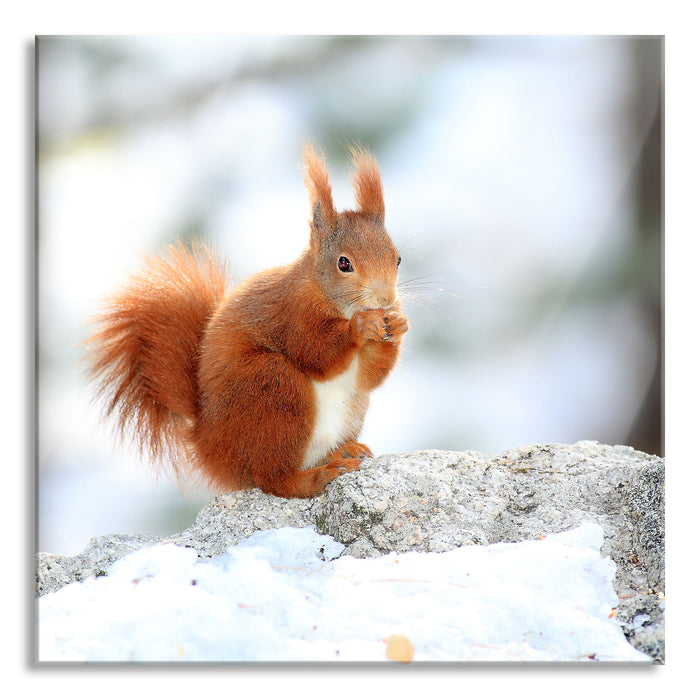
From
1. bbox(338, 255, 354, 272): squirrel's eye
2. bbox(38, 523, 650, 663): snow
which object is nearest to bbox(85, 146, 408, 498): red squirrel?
bbox(338, 255, 354, 272): squirrel's eye

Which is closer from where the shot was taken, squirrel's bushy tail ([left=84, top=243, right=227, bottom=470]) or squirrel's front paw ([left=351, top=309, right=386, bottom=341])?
squirrel's front paw ([left=351, top=309, right=386, bottom=341])

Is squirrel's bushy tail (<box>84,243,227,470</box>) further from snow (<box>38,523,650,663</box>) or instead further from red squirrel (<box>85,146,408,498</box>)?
snow (<box>38,523,650,663</box>)

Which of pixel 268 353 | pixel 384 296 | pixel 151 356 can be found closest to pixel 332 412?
pixel 268 353

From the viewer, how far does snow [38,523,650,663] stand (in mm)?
1480

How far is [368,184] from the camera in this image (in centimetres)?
201

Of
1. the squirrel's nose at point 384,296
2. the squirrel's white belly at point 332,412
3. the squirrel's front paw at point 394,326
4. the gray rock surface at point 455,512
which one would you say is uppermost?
the squirrel's nose at point 384,296

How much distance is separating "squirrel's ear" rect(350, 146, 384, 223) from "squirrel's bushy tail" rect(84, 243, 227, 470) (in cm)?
47

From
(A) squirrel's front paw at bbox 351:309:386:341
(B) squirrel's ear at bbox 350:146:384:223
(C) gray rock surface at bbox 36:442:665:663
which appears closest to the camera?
(C) gray rock surface at bbox 36:442:665:663

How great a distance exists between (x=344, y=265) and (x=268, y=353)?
264 mm

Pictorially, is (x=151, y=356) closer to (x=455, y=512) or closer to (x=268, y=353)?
(x=268, y=353)

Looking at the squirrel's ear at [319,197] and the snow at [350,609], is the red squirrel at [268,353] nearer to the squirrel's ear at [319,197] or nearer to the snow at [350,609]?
the squirrel's ear at [319,197]

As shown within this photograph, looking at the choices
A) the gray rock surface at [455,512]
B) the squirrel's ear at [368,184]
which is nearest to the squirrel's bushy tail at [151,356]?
the gray rock surface at [455,512]

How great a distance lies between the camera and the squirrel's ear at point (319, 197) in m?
1.95

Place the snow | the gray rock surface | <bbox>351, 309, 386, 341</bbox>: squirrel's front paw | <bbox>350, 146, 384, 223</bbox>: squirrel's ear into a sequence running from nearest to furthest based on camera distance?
1. the snow
2. the gray rock surface
3. <bbox>351, 309, 386, 341</bbox>: squirrel's front paw
4. <bbox>350, 146, 384, 223</bbox>: squirrel's ear
